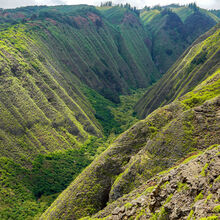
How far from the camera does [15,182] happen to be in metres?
69.4

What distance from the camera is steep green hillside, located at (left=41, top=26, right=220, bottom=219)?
40.4 metres

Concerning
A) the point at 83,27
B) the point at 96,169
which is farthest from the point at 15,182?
the point at 83,27

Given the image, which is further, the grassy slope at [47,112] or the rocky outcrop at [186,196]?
the grassy slope at [47,112]

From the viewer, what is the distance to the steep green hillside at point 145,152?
1590 inches

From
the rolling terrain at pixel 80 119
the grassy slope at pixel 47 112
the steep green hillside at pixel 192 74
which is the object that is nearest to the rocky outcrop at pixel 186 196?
the rolling terrain at pixel 80 119

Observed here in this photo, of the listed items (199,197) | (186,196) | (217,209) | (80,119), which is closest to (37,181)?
(80,119)

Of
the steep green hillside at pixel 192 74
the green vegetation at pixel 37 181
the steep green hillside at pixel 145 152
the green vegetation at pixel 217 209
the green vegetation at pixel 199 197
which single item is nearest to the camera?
the green vegetation at pixel 217 209

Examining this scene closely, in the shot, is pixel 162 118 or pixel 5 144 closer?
pixel 162 118

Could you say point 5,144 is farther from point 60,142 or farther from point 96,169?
point 96,169

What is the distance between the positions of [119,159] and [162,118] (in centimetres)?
1200

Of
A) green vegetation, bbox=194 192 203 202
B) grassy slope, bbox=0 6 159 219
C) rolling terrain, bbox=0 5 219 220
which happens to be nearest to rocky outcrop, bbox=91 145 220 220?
green vegetation, bbox=194 192 203 202

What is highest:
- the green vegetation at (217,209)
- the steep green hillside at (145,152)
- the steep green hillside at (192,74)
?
the steep green hillside at (192,74)

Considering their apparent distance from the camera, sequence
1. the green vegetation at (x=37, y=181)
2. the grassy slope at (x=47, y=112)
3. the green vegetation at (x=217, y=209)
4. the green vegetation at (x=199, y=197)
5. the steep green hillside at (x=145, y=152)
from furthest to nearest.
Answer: the grassy slope at (x=47, y=112), the green vegetation at (x=37, y=181), the steep green hillside at (x=145, y=152), the green vegetation at (x=199, y=197), the green vegetation at (x=217, y=209)

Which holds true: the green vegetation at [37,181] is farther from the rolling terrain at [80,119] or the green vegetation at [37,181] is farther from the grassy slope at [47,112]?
the rolling terrain at [80,119]
